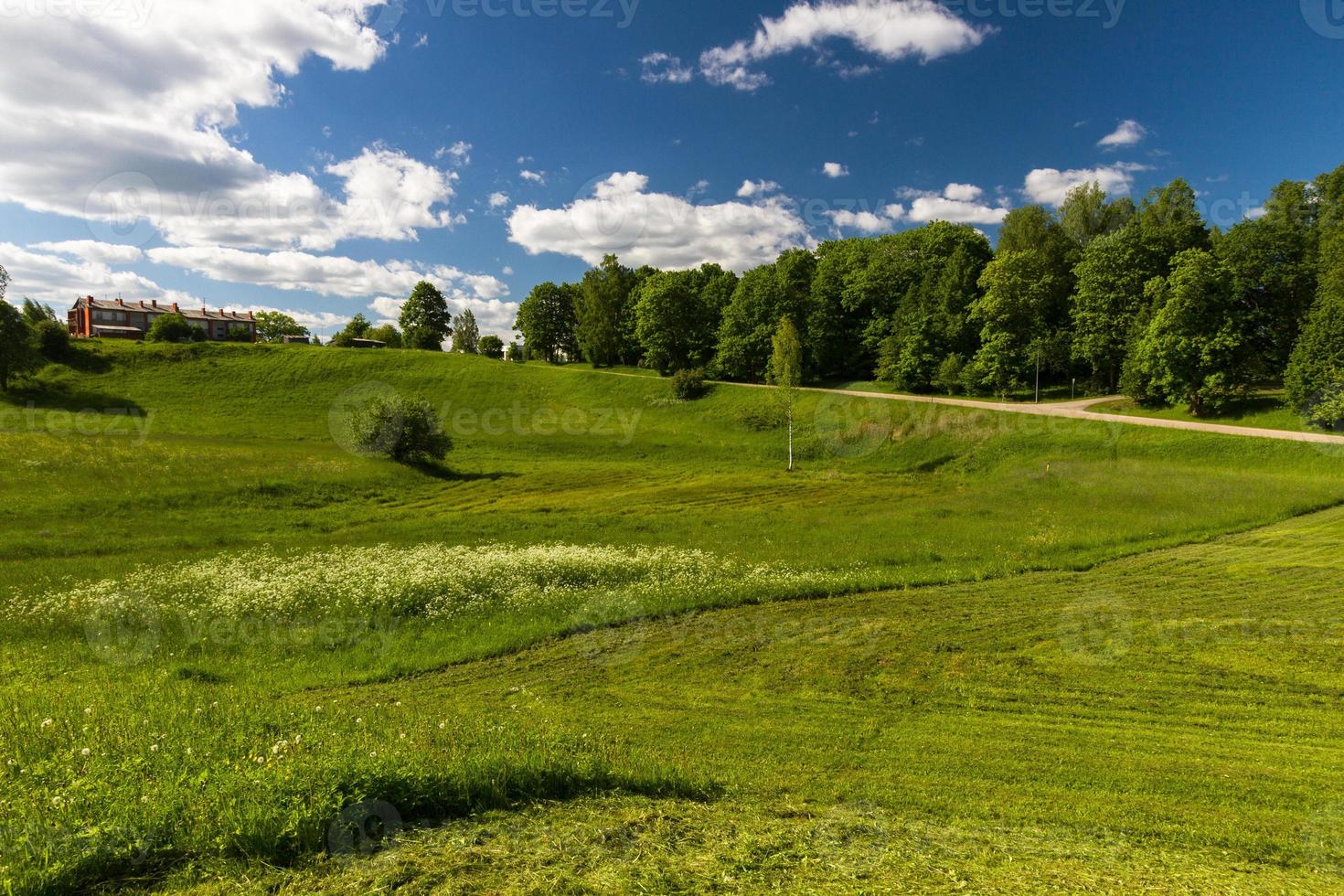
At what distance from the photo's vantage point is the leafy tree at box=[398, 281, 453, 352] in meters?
131

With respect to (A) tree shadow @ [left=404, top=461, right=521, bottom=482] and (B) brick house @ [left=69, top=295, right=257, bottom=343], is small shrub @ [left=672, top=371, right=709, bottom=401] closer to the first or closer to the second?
(A) tree shadow @ [left=404, top=461, right=521, bottom=482]

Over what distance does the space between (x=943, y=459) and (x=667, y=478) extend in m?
23.7

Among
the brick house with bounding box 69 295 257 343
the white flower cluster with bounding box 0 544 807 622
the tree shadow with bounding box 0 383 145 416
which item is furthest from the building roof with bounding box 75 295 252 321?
the white flower cluster with bounding box 0 544 807 622

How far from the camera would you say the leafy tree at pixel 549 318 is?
4877 inches

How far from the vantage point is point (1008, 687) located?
11719 millimetres

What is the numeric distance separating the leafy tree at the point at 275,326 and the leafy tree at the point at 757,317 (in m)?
150

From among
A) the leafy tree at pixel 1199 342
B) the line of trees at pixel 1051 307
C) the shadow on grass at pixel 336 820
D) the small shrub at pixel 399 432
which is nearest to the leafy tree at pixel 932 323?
the line of trees at pixel 1051 307

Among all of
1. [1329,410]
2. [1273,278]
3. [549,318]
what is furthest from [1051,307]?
[549,318]

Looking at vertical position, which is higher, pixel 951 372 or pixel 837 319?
pixel 837 319

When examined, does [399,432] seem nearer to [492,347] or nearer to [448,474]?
[448,474]

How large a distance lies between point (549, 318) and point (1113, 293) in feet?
316

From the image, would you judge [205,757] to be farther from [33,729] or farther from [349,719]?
[33,729]

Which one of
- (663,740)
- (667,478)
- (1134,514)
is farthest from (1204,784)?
(667,478)

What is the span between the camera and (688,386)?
7562 centimetres
